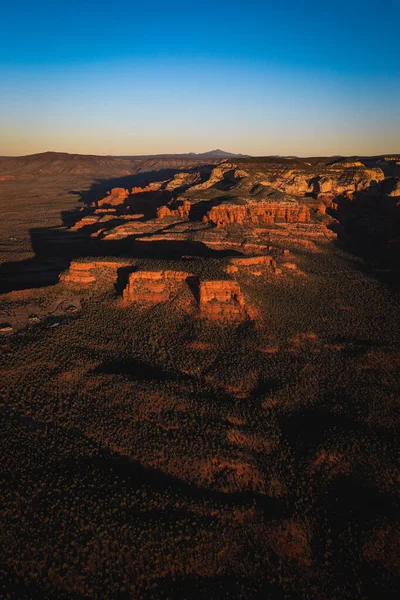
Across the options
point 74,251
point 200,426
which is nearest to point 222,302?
point 200,426

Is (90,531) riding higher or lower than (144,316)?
lower

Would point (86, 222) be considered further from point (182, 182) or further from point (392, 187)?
point (392, 187)

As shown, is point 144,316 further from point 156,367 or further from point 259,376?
point 259,376

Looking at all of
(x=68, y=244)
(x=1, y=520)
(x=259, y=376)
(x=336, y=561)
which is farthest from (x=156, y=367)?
(x=68, y=244)

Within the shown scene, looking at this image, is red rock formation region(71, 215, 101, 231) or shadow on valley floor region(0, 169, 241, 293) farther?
red rock formation region(71, 215, 101, 231)

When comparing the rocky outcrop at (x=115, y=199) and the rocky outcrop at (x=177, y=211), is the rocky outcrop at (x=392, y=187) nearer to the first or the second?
the rocky outcrop at (x=177, y=211)

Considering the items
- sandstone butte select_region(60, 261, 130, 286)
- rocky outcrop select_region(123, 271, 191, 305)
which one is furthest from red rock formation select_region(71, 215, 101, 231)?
rocky outcrop select_region(123, 271, 191, 305)

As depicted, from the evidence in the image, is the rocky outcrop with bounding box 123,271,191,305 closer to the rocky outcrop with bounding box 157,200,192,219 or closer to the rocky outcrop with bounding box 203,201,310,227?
the rocky outcrop with bounding box 203,201,310,227
